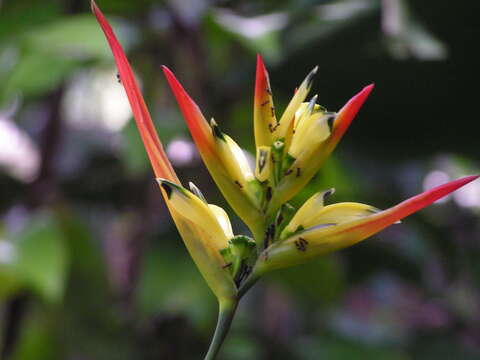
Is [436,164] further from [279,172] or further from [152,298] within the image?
[279,172]

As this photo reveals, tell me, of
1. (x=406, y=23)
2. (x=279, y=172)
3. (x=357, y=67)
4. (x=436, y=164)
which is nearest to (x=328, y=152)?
(x=279, y=172)

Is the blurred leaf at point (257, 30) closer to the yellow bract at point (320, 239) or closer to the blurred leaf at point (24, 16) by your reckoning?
the blurred leaf at point (24, 16)

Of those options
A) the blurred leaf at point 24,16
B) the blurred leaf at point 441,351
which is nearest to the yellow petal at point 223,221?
the blurred leaf at point 24,16

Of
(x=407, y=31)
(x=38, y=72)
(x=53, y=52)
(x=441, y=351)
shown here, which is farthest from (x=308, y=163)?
(x=441, y=351)

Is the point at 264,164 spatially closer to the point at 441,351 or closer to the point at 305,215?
the point at 305,215

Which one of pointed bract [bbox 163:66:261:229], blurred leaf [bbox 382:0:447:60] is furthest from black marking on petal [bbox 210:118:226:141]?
blurred leaf [bbox 382:0:447:60]
